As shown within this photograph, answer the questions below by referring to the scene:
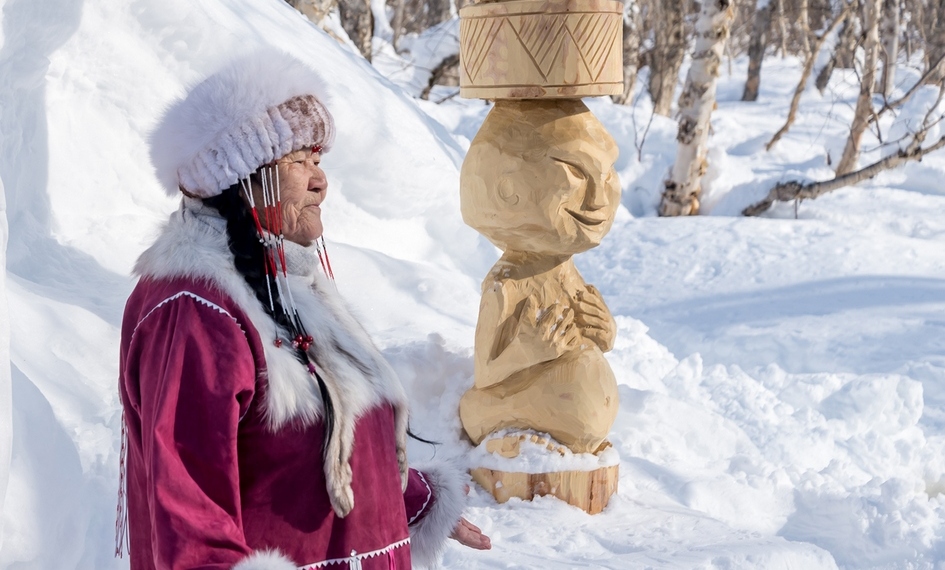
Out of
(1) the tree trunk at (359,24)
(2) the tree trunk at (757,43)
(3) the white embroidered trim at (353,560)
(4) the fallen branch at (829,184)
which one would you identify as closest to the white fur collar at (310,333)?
(3) the white embroidered trim at (353,560)

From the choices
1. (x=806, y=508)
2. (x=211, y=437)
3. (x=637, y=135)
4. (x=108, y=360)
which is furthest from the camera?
(x=637, y=135)

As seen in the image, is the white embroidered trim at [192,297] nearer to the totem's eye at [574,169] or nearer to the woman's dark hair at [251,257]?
the woman's dark hair at [251,257]

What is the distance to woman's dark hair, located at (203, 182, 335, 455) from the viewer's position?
150 cm


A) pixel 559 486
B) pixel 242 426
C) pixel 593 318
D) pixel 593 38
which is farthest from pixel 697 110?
pixel 242 426

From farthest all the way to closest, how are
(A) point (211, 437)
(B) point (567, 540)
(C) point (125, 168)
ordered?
(C) point (125, 168), (B) point (567, 540), (A) point (211, 437)

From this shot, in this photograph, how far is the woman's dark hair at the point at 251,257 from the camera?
1.50 meters

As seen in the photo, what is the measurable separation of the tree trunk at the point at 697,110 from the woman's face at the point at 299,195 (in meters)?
6.29

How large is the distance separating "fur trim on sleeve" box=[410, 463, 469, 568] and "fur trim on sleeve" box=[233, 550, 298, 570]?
1.66ft

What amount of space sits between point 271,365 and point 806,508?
2866 millimetres

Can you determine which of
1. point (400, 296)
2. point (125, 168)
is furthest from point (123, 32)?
point (400, 296)

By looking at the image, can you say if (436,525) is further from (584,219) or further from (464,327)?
(464,327)

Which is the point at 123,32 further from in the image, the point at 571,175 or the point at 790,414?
the point at 790,414

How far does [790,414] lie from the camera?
455 centimetres

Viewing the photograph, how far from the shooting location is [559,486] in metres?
3.23
